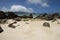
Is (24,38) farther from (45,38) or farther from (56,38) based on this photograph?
(56,38)

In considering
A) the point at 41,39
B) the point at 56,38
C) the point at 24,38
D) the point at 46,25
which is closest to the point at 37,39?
the point at 41,39

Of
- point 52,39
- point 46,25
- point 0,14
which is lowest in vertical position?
point 52,39

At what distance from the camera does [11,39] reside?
18.0 ft

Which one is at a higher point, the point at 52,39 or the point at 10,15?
the point at 10,15

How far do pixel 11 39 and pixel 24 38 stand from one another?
2.21 ft

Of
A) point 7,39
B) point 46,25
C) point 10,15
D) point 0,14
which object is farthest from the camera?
point 10,15

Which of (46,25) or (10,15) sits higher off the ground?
(10,15)

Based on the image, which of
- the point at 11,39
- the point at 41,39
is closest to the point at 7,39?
the point at 11,39

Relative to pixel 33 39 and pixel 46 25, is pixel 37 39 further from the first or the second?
pixel 46 25

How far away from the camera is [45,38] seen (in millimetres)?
5672

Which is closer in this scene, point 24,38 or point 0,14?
point 24,38

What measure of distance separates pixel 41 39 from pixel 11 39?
154 cm

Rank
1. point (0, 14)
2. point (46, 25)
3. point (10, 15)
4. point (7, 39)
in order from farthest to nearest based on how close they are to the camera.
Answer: point (10, 15)
point (0, 14)
point (46, 25)
point (7, 39)

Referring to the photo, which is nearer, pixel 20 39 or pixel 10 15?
pixel 20 39
